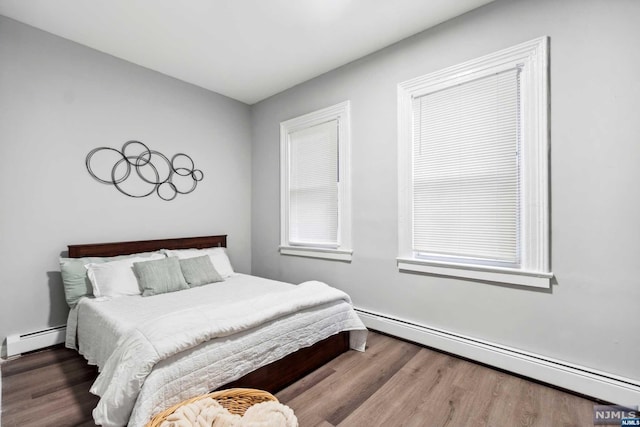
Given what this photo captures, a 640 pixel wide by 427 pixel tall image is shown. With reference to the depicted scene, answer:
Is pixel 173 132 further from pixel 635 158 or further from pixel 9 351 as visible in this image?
pixel 635 158

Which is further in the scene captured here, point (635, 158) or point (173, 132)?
point (173, 132)

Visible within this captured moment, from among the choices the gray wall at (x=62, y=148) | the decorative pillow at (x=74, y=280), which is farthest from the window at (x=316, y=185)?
the decorative pillow at (x=74, y=280)

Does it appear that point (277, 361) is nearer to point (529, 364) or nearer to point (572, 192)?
point (529, 364)

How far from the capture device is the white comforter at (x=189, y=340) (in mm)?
1400

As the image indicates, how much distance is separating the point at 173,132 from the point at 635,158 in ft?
13.3

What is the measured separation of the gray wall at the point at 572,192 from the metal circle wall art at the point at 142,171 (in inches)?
95.6

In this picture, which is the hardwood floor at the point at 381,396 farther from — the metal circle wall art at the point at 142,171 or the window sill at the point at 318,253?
the metal circle wall art at the point at 142,171

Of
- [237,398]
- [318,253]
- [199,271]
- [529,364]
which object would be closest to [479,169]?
[529,364]

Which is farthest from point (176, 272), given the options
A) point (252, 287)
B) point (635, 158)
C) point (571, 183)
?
point (635, 158)

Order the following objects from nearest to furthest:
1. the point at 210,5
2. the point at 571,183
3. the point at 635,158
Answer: the point at 635,158 < the point at 571,183 < the point at 210,5

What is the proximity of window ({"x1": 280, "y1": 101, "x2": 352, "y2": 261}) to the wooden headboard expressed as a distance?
92cm

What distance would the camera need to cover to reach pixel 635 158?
1725 millimetres

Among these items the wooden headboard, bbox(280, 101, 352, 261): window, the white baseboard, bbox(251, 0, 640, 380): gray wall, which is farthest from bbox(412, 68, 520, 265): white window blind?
the wooden headboard

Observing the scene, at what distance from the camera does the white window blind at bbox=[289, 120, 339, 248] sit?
10.8 ft
